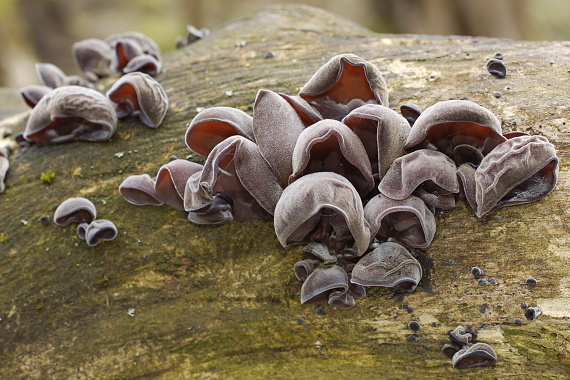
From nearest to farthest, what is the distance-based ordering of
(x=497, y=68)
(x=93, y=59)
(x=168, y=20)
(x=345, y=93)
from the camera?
(x=345, y=93) → (x=497, y=68) → (x=93, y=59) → (x=168, y=20)

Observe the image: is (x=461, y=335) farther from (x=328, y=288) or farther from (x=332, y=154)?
(x=332, y=154)

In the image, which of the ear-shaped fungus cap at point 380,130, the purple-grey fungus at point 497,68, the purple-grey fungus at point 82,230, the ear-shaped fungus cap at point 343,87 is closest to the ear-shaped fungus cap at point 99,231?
the purple-grey fungus at point 82,230

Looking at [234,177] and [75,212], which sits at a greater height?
[234,177]

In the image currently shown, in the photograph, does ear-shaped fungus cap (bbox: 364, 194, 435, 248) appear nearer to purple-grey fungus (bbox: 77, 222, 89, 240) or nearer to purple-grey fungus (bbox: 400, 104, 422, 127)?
purple-grey fungus (bbox: 400, 104, 422, 127)

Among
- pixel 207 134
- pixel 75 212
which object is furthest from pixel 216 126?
pixel 75 212

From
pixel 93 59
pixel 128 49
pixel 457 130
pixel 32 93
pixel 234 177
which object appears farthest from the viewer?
pixel 93 59

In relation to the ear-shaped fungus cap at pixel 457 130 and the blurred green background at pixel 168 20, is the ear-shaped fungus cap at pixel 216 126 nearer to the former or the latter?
the ear-shaped fungus cap at pixel 457 130

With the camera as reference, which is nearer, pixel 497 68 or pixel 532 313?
pixel 532 313

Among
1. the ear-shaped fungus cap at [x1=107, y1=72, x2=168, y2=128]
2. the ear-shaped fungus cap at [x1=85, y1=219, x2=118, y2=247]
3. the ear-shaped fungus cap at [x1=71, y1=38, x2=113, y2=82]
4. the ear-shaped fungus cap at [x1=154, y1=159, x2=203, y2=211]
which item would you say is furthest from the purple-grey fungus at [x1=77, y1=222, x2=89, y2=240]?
the ear-shaped fungus cap at [x1=71, y1=38, x2=113, y2=82]
